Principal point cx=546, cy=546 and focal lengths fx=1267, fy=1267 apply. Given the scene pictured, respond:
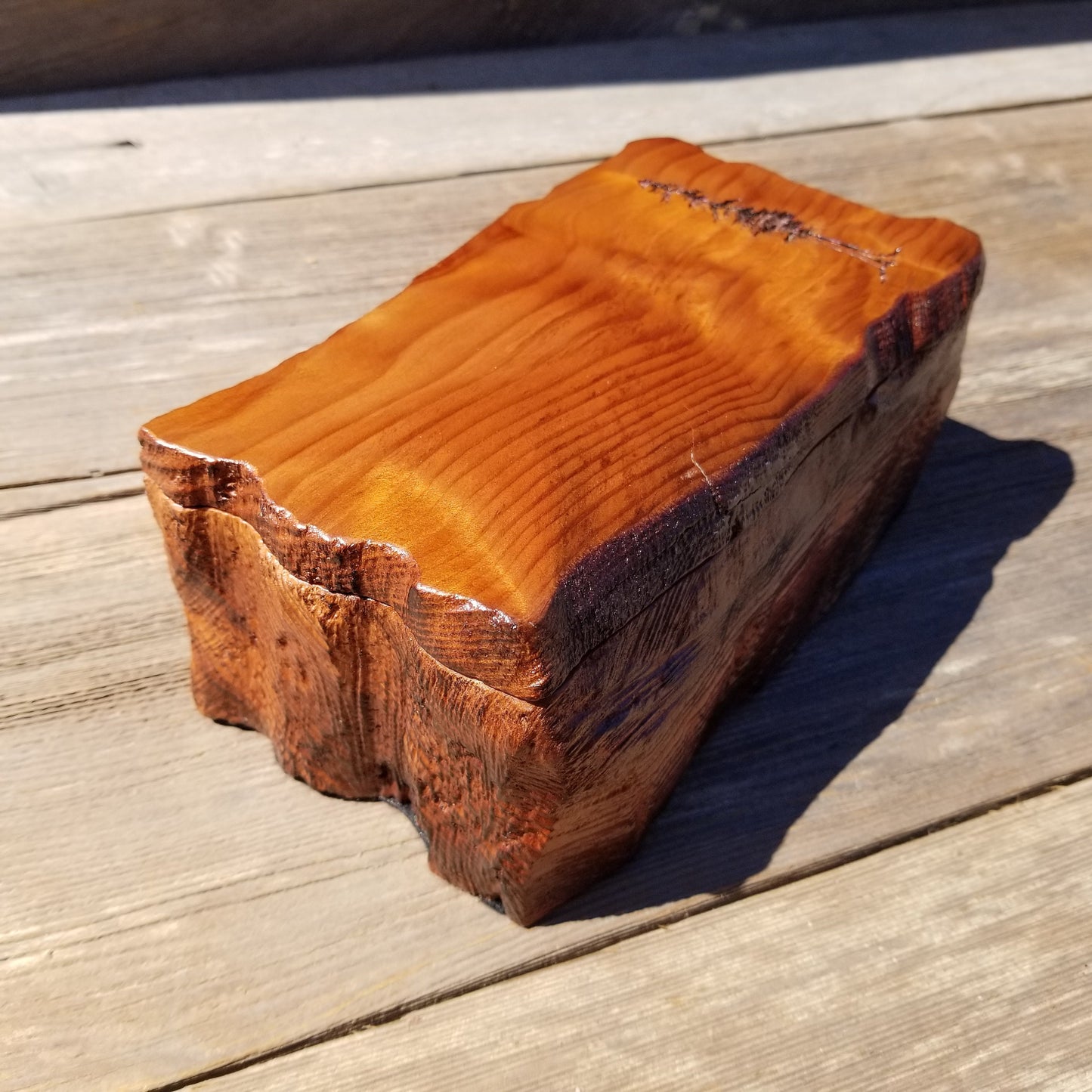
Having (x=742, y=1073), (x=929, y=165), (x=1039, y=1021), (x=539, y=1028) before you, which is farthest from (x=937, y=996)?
(x=929, y=165)

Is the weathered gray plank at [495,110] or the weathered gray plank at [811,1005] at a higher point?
the weathered gray plank at [495,110]

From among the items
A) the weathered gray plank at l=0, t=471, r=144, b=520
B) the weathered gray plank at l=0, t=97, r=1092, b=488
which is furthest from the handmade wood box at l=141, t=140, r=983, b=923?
the weathered gray plank at l=0, t=97, r=1092, b=488

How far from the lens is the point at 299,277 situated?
1.95 m

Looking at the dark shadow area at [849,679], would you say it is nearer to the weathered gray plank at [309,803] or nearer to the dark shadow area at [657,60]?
the weathered gray plank at [309,803]

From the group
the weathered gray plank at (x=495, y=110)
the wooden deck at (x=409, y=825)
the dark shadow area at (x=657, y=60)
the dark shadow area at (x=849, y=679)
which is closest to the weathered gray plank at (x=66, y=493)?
the wooden deck at (x=409, y=825)

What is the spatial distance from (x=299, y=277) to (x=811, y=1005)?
4.36 ft

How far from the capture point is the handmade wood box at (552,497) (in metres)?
0.98

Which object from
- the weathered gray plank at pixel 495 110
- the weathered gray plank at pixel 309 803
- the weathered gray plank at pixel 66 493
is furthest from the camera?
the weathered gray plank at pixel 495 110

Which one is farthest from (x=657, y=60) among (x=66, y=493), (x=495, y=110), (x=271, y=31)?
(x=66, y=493)

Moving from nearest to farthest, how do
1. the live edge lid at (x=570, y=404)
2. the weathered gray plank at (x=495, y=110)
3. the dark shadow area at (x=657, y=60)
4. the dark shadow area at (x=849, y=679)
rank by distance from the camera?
the live edge lid at (x=570, y=404)
the dark shadow area at (x=849, y=679)
the weathered gray plank at (x=495, y=110)
the dark shadow area at (x=657, y=60)

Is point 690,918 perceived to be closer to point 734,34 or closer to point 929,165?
point 929,165

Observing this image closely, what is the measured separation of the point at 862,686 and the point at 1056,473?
1.75ft

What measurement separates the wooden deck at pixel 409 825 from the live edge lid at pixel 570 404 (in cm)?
Answer: 31

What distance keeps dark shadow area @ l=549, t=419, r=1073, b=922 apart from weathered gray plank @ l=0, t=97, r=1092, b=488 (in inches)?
8.5
